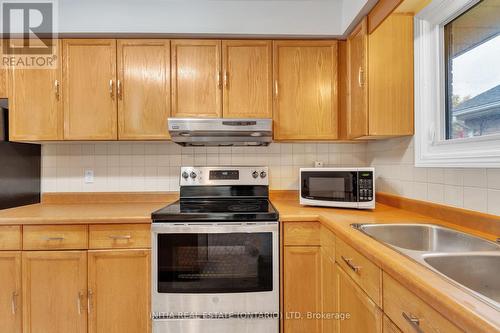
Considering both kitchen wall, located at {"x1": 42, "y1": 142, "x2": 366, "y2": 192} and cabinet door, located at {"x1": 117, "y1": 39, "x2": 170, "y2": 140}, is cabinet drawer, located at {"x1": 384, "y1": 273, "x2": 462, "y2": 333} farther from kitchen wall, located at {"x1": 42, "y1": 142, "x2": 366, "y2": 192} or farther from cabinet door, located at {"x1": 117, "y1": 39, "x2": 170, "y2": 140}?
cabinet door, located at {"x1": 117, "y1": 39, "x2": 170, "y2": 140}

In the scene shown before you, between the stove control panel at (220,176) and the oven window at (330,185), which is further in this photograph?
the stove control panel at (220,176)

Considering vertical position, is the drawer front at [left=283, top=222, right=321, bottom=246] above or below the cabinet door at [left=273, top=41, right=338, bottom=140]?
below

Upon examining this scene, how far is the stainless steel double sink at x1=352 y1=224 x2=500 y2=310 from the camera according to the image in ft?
2.94

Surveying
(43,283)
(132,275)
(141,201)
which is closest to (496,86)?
(132,275)

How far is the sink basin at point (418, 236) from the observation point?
1.19 meters

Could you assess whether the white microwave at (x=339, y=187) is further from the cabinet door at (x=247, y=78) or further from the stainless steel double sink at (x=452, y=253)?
the cabinet door at (x=247, y=78)

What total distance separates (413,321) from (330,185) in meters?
1.07

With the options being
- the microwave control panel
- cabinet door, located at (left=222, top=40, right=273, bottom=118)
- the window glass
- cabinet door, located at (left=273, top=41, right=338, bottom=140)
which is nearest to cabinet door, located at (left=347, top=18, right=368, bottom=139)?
cabinet door, located at (left=273, top=41, right=338, bottom=140)

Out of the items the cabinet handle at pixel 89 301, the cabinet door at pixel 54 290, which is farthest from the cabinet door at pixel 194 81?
the cabinet handle at pixel 89 301

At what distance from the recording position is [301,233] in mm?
1599

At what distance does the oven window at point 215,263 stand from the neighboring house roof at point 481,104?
47.8 inches

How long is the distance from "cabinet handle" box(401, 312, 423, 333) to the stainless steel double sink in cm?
14

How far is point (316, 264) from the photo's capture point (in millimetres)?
1596

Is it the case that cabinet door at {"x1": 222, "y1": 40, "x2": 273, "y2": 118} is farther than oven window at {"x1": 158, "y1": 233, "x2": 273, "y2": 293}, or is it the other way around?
cabinet door at {"x1": 222, "y1": 40, "x2": 273, "y2": 118}
